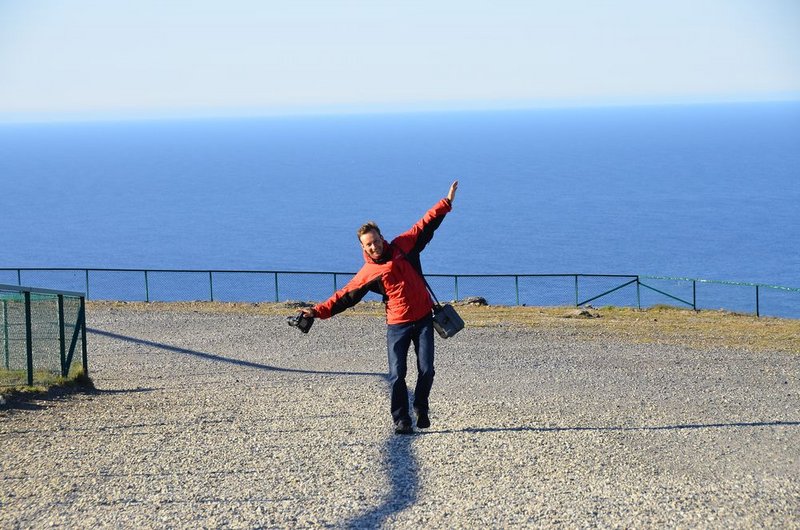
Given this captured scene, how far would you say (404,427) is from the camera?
9578 millimetres

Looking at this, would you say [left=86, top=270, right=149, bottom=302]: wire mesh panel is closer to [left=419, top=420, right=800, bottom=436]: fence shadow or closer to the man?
[left=419, top=420, right=800, bottom=436]: fence shadow

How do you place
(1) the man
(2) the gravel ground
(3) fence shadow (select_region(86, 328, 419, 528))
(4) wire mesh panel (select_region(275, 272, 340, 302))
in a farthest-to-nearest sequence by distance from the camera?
(4) wire mesh panel (select_region(275, 272, 340, 302))
(1) the man
(2) the gravel ground
(3) fence shadow (select_region(86, 328, 419, 528))

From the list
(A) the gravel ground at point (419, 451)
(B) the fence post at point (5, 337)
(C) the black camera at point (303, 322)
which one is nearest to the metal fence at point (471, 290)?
(A) the gravel ground at point (419, 451)

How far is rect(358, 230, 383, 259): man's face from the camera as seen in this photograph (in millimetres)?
8820

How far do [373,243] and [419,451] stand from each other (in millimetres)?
1772

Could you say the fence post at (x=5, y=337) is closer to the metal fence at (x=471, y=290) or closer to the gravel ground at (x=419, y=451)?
the gravel ground at (x=419, y=451)

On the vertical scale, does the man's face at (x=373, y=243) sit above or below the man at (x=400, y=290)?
above

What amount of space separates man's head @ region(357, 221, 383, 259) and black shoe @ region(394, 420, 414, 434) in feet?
5.24

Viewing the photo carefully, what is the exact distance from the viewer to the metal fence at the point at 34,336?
1233 cm

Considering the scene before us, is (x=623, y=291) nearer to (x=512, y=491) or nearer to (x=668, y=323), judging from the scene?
(x=668, y=323)

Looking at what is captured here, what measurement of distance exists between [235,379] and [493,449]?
6.01m

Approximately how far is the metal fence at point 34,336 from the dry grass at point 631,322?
9.38 meters

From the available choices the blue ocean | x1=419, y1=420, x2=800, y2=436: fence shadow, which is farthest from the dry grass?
the blue ocean

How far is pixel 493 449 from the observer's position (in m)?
9.13
